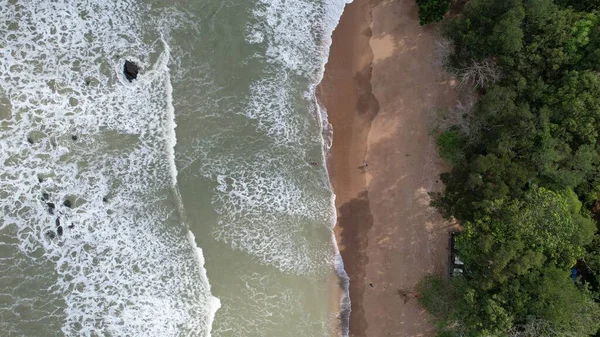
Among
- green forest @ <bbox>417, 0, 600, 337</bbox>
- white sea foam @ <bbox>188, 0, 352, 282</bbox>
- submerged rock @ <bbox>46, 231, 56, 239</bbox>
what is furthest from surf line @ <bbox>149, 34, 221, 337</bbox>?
green forest @ <bbox>417, 0, 600, 337</bbox>

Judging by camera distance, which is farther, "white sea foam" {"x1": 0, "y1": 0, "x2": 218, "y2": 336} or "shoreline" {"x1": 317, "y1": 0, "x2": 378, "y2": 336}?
"shoreline" {"x1": 317, "y1": 0, "x2": 378, "y2": 336}

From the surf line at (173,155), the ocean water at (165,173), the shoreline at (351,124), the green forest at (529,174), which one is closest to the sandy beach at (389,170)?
the shoreline at (351,124)

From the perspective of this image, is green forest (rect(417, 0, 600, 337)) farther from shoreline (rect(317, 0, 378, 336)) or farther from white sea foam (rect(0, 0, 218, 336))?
white sea foam (rect(0, 0, 218, 336))

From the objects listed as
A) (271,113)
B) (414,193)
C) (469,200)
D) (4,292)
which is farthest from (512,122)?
(4,292)

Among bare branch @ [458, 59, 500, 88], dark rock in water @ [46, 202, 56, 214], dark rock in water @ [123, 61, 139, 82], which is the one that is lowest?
dark rock in water @ [46, 202, 56, 214]

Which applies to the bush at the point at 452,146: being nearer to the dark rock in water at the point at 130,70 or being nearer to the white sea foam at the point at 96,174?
the white sea foam at the point at 96,174

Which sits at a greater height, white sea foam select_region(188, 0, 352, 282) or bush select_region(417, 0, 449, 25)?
bush select_region(417, 0, 449, 25)

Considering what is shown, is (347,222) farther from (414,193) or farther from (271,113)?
(271,113)
